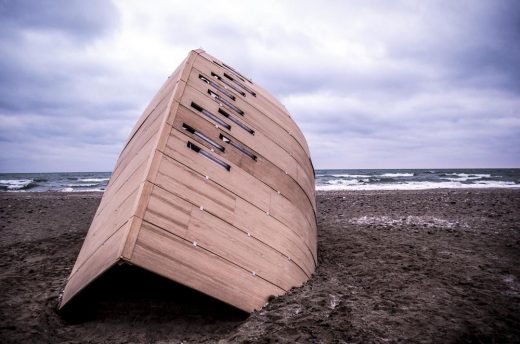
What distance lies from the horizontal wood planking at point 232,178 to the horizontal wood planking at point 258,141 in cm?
65

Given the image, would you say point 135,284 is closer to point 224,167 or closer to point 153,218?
point 153,218

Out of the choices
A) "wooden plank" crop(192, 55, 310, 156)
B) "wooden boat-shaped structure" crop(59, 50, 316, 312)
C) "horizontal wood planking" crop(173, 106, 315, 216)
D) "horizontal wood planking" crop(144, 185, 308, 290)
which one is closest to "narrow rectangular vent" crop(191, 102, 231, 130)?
"wooden boat-shaped structure" crop(59, 50, 316, 312)

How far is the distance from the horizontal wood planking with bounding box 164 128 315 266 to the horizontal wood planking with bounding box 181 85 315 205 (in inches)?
25.5

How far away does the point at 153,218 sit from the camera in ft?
8.91

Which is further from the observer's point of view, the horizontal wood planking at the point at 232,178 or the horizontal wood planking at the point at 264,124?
the horizontal wood planking at the point at 264,124

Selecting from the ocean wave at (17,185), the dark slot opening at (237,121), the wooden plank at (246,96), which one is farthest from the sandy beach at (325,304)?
the ocean wave at (17,185)

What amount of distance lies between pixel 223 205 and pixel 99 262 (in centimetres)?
127

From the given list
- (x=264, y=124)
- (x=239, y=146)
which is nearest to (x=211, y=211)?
(x=239, y=146)

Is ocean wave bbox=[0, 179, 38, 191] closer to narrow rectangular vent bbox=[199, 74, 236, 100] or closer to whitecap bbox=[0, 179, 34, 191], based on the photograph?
whitecap bbox=[0, 179, 34, 191]

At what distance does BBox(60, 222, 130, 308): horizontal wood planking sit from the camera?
8.21 feet

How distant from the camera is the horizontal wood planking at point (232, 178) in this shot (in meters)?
3.41

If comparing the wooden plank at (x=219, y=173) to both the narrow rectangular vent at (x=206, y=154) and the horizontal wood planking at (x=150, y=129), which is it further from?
the horizontal wood planking at (x=150, y=129)

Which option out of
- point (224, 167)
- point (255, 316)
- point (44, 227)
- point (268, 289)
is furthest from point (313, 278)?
point (44, 227)

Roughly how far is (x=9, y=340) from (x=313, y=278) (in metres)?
3.02
